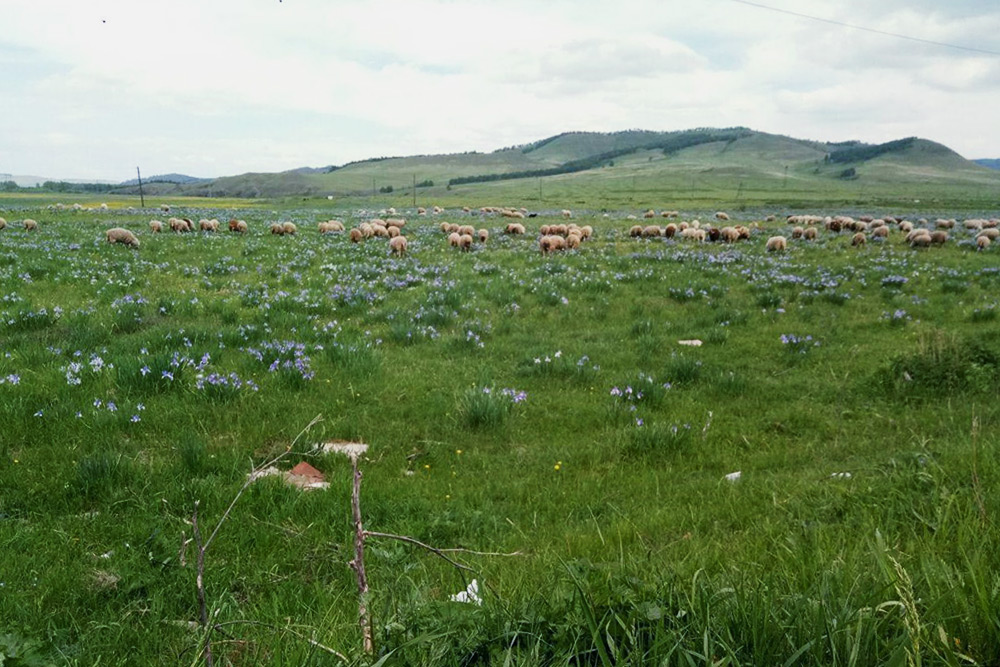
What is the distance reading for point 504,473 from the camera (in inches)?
221

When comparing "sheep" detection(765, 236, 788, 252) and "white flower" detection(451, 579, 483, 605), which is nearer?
"white flower" detection(451, 579, 483, 605)

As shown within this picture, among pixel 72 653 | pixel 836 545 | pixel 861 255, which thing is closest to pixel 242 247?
pixel 72 653

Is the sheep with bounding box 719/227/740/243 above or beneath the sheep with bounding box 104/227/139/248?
beneath

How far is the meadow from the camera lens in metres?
2.06

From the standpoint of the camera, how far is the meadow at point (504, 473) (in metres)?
2.06

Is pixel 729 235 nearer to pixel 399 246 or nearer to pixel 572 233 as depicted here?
pixel 572 233

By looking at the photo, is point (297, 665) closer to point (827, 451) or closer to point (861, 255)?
point (827, 451)

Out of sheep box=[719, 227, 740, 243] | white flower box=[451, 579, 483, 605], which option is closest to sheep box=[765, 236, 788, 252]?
sheep box=[719, 227, 740, 243]

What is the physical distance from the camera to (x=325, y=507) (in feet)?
15.0

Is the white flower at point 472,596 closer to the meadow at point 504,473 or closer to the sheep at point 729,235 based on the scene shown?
the meadow at point 504,473

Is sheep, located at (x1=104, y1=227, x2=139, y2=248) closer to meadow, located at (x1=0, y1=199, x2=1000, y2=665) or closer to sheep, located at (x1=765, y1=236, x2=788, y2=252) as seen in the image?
meadow, located at (x1=0, y1=199, x2=1000, y2=665)

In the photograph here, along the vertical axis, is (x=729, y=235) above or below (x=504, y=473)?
above

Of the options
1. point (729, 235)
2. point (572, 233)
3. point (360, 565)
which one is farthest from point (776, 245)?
point (360, 565)

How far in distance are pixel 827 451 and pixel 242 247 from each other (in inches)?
801
